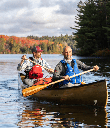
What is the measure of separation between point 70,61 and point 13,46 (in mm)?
182456

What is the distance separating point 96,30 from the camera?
2382 inches

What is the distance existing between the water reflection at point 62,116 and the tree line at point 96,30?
49109 millimetres

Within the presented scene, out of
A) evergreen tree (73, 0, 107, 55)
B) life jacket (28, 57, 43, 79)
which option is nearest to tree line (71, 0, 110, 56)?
evergreen tree (73, 0, 107, 55)

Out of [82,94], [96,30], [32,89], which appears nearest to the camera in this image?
[82,94]

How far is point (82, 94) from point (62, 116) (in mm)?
1344

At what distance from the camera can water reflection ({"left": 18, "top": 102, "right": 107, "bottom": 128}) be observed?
7.32 meters

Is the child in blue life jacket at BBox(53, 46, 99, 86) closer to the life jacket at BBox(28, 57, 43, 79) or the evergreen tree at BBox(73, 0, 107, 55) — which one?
the life jacket at BBox(28, 57, 43, 79)

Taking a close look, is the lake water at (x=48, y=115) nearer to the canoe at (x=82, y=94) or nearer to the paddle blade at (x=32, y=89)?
the canoe at (x=82, y=94)

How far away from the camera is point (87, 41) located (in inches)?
2482

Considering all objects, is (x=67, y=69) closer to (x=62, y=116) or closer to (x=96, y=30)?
(x=62, y=116)

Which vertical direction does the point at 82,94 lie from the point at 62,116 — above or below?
above

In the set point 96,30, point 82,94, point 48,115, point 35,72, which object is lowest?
point 48,115

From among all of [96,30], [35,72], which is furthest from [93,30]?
[35,72]

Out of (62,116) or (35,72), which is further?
(35,72)
